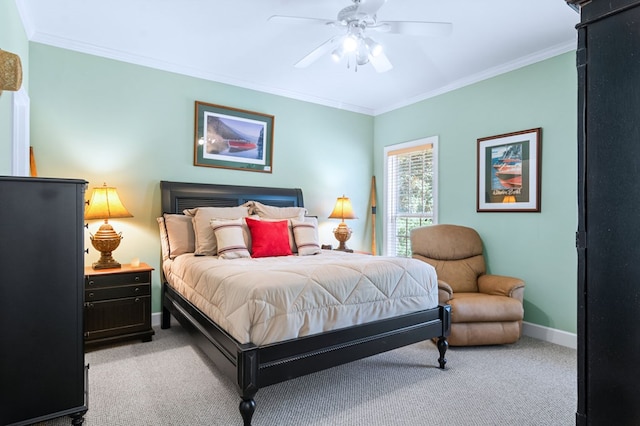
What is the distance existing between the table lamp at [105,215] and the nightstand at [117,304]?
0.42ft

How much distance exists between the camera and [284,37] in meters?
3.14

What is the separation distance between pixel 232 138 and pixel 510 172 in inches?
123

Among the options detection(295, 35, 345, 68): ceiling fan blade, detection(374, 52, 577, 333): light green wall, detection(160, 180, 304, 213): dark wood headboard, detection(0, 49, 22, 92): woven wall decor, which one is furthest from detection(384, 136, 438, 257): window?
detection(0, 49, 22, 92): woven wall decor

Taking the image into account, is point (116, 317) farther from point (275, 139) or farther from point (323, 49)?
point (323, 49)

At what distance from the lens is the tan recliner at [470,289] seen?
9.88 ft

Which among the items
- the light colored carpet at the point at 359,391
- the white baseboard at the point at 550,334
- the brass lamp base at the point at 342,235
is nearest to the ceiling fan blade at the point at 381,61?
the brass lamp base at the point at 342,235

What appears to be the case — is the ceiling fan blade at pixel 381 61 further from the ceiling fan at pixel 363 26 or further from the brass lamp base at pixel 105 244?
the brass lamp base at pixel 105 244

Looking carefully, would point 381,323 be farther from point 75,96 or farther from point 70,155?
point 75,96

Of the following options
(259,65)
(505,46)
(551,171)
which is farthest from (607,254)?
(259,65)

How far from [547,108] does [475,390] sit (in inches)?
106

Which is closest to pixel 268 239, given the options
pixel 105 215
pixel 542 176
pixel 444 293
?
pixel 105 215

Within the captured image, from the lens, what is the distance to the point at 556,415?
80.7 inches

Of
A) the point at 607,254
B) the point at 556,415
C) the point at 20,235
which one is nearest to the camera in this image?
the point at 607,254

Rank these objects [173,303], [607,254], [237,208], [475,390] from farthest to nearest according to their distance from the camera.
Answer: [237,208], [173,303], [475,390], [607,254]
